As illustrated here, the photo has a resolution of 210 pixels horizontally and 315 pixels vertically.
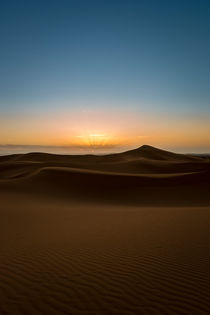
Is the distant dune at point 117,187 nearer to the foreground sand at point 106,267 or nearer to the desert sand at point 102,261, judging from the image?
the desert sand at point 102,261

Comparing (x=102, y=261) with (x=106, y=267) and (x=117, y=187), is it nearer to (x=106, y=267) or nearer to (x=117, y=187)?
(x=106, y=267)

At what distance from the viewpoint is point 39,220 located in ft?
36.1

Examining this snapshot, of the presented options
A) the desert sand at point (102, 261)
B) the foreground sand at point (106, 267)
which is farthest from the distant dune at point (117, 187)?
the foreground sand at point (106, 267)

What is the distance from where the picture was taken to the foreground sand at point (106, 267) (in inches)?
162

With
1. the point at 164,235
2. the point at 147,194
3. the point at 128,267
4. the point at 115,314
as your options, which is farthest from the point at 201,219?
the point at 147,194

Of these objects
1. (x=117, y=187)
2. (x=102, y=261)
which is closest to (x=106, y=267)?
(x=102, y=261)

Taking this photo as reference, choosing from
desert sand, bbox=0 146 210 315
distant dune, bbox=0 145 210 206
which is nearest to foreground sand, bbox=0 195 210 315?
desert sand, bbox=0 146 210 315

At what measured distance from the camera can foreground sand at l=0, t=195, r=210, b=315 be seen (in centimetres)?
412

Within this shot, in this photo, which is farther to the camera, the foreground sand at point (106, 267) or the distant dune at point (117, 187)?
the distant dune at point (117, 187)

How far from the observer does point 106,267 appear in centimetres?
558

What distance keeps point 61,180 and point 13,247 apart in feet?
56.9

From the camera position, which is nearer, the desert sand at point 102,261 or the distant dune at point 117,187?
the desert sand at point 102,261

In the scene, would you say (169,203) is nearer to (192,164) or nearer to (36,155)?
(192,164)

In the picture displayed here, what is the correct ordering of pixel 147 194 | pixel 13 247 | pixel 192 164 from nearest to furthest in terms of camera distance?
1. pixel 13 247
2. pixel 147 194
3. pixel 192 164
